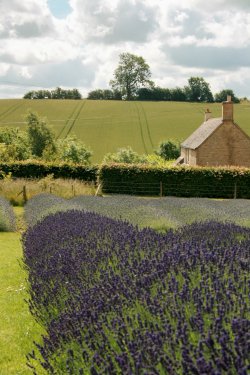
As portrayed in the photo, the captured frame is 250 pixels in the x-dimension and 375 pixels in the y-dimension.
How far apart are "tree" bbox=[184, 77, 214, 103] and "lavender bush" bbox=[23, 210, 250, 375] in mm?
98587

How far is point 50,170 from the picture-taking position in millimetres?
32875

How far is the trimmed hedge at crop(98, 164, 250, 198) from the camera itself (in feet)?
102

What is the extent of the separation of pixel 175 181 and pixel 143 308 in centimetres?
2713

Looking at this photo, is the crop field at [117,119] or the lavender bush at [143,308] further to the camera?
the crop field at [117,119]

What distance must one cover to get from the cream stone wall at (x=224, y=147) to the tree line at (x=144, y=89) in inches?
2308

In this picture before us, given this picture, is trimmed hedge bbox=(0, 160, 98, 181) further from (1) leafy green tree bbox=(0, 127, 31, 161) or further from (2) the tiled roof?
(2) the tiled roof

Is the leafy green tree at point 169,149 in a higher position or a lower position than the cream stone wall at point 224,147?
lower

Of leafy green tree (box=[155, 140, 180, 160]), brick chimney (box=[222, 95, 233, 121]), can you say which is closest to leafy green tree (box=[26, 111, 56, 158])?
leafy green tree (box=[155, 140, 180, 160])

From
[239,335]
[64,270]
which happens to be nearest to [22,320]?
[64,270]

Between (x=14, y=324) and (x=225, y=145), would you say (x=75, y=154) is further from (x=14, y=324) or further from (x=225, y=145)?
(x=14, y=324)

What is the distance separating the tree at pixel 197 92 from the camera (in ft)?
340

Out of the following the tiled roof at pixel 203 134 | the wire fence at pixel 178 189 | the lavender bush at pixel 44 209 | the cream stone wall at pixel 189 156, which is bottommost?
the wire fence at pixel 178 189

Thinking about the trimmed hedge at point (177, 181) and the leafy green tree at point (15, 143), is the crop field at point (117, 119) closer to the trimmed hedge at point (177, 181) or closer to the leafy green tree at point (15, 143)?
the leafy green tree at point (15, 143)

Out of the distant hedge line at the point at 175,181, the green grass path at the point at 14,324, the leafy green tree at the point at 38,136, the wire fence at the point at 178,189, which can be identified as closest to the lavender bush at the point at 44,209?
the green grass path at the point at 14,324
